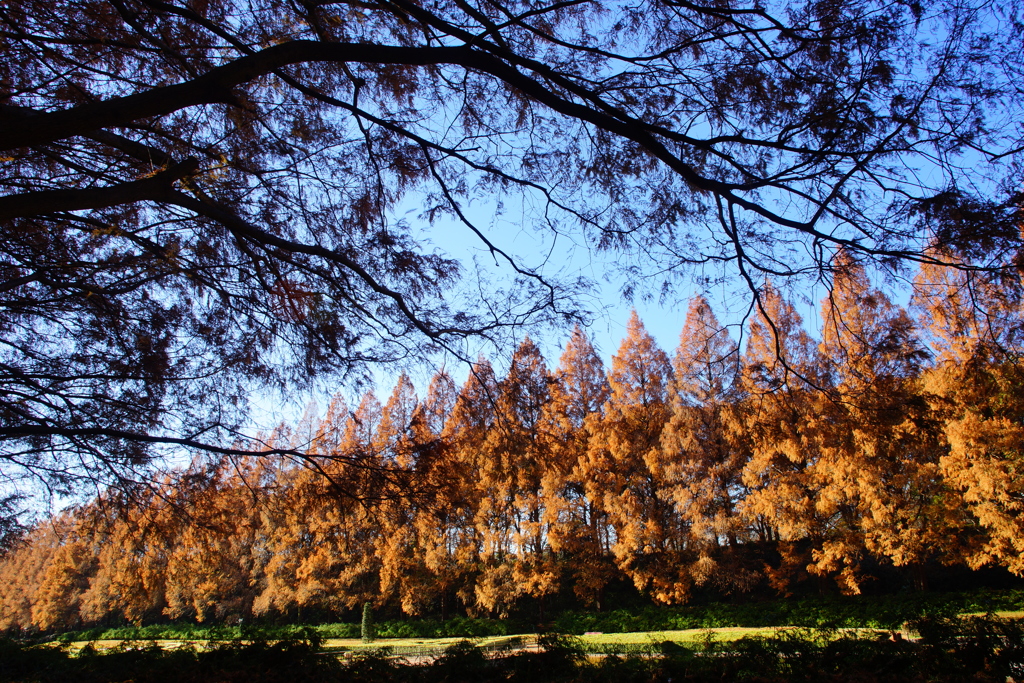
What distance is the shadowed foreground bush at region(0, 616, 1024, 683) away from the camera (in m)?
4.16

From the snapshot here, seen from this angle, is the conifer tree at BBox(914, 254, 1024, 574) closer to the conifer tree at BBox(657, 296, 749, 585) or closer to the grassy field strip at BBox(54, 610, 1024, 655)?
the grassy field strip at BBox(54, 610, 1024, 655)

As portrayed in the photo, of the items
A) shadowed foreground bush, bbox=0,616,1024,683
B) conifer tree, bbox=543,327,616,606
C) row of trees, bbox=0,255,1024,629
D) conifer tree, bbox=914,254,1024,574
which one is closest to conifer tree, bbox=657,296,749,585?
row of trees, bbox=0,255,1024,629

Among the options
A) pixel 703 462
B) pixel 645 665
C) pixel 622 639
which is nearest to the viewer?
pixel 645 665

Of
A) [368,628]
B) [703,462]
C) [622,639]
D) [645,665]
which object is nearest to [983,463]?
[703,462]

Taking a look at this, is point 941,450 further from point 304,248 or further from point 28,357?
Answer: point 28,357

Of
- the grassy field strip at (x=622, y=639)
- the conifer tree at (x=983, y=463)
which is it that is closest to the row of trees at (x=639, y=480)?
the conifer tree at (x=983, y=463)

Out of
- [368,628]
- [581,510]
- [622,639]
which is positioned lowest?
[368,628]

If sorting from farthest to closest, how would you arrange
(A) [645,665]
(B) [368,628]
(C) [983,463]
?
(B) [368,628] < (C) [983,463] < (A) [645,665]

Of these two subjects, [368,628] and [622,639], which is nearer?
[622,639]

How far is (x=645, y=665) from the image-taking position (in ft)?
16.2

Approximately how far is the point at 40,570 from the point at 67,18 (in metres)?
39.0

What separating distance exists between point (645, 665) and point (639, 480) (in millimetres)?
10482

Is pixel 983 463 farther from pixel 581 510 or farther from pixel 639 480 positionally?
pixel 581 510

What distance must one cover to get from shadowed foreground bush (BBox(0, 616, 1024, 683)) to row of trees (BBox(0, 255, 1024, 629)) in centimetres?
110
